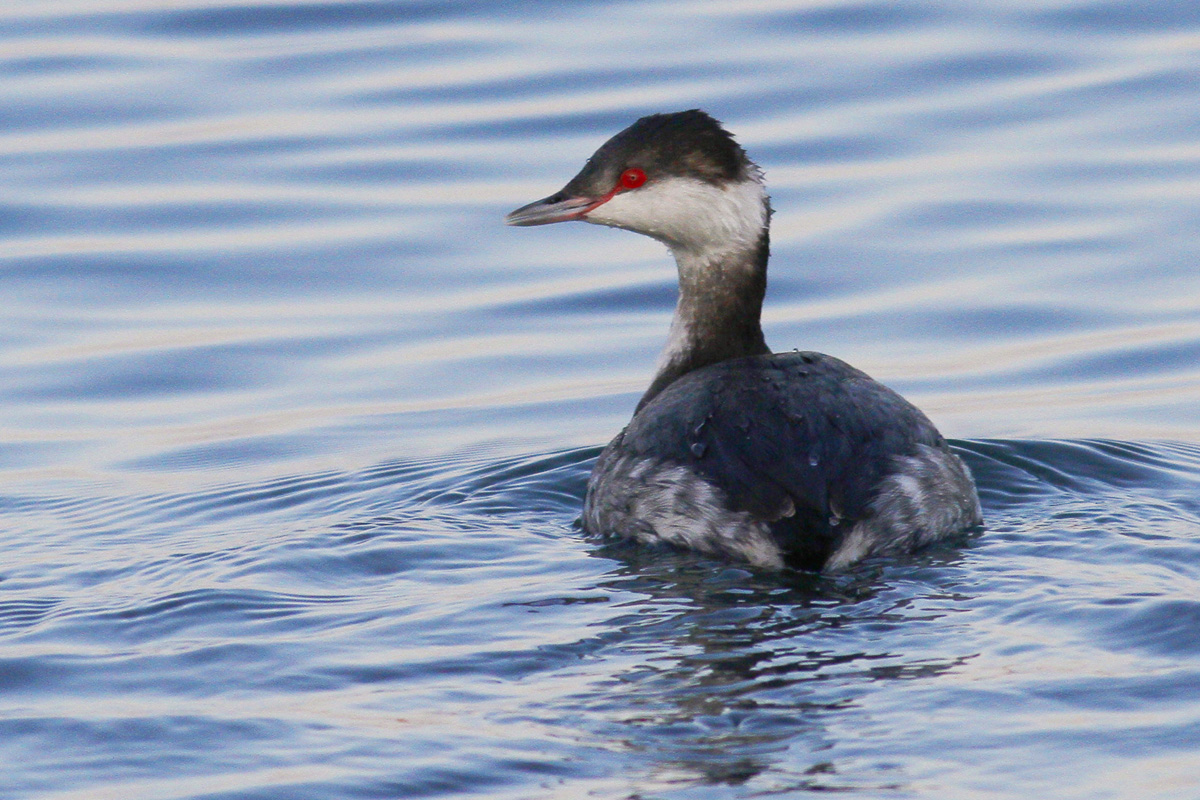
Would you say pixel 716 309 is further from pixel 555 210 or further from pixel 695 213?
pixel 555 210

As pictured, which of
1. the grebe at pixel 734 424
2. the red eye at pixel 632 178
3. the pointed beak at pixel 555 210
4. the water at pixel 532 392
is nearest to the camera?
the water at pixel 532 392

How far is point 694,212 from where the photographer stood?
8.88m

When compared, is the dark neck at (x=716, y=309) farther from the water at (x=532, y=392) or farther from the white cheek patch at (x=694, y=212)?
the water at (x=532, y=392)

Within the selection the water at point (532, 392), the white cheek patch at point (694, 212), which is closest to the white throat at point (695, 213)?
the white cheek patch at point (694, 212)

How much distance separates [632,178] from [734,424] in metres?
1.61

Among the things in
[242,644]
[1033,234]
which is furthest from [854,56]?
[242,644]

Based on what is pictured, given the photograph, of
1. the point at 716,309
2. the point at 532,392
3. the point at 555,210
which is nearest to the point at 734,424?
the point at 716,309

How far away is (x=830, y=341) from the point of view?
11.5 metres

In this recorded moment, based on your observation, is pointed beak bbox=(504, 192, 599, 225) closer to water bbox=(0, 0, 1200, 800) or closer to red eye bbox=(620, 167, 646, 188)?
red eye bbox=(620, 167, 646, 188)

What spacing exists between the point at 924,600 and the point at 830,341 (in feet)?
15.0

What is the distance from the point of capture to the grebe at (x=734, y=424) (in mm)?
7363

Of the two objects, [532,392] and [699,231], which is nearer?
[699,231]

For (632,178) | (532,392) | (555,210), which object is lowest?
(532,392)

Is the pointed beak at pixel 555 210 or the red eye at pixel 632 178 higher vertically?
the red eye at pixel 632 178
